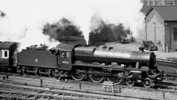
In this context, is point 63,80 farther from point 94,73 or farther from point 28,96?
point 28,96

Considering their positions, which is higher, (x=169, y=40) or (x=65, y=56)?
(x=169, y=40)

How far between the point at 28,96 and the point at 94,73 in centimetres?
502

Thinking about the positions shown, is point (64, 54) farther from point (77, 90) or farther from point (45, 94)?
point (45, 94)

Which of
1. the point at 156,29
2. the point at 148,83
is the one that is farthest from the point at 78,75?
the point at 156,29

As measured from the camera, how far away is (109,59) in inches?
710

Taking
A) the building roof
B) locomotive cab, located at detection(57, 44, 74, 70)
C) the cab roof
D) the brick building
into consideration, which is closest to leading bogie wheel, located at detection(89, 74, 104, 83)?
locomotive cab, located at detection(57, 44, 74, 70)

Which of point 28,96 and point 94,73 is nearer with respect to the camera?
point 28,96

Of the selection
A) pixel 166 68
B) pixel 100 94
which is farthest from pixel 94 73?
pixel 166 68

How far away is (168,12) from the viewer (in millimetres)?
38094

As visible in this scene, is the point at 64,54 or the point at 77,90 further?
the point at 64,54

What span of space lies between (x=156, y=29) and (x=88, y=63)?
23.0 meters

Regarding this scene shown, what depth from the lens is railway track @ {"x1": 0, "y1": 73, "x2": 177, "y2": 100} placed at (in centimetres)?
1463

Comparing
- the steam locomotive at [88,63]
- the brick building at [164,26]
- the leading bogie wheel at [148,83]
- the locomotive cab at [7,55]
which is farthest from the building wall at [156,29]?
the locomotive cab at [7,55]

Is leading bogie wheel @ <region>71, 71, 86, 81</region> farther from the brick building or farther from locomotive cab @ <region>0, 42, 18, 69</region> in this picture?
the brick building
